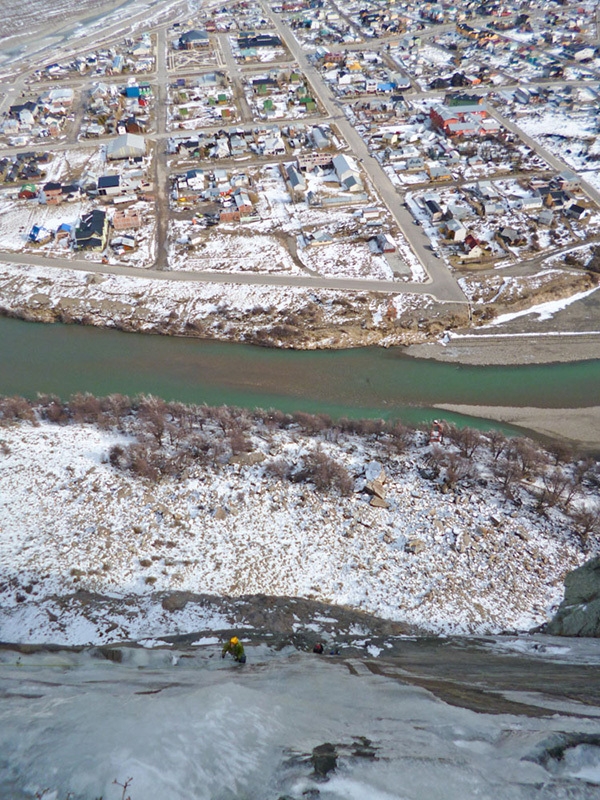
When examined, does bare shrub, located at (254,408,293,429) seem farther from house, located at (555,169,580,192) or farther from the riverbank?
house, located at (555,169,580,192)

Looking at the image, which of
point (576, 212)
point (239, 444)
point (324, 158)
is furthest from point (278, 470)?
point (324, 158)

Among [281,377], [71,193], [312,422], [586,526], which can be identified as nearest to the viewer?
[586,526]

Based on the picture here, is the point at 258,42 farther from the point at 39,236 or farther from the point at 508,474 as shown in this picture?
the point at 508,474

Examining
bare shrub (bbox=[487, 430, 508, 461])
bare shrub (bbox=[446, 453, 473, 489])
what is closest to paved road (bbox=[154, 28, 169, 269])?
bare shrub (bbox=[446, 453, 473, 489])

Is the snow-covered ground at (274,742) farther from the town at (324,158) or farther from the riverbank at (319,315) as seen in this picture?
the town at (324,158)

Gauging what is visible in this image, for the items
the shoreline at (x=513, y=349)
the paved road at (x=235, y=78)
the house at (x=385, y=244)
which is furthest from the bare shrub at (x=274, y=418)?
the paved road at (x=235, y=78)

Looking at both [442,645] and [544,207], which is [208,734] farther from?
[544,207]

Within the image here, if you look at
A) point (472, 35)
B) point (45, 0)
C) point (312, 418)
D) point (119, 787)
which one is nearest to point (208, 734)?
point (119, 787)
